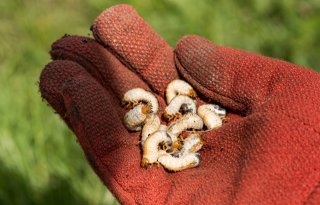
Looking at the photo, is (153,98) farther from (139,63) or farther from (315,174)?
(315,174)

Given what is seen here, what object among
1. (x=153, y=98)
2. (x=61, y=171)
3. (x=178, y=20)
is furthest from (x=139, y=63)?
(x=178, y=20)

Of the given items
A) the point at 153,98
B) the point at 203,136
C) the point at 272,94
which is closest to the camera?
the point at 272,94

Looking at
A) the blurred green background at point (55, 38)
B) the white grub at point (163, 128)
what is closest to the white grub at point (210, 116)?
the white grub at point (163, 128)

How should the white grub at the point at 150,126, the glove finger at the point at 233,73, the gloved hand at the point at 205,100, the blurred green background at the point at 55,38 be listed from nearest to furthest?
the gloved hand at the point at 205,100 < the glove finger at the point at 233,73 < the white grub at the point at 150,126 < the blurred green background at the point at 55,38

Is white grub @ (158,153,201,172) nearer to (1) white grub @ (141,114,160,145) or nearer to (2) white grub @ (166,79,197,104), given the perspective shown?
(1) white grub @ (141,114,160,145)

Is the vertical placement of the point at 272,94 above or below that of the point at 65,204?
above

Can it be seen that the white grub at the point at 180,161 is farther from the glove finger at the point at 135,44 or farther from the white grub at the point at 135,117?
the glove finger at the point at 135,44
